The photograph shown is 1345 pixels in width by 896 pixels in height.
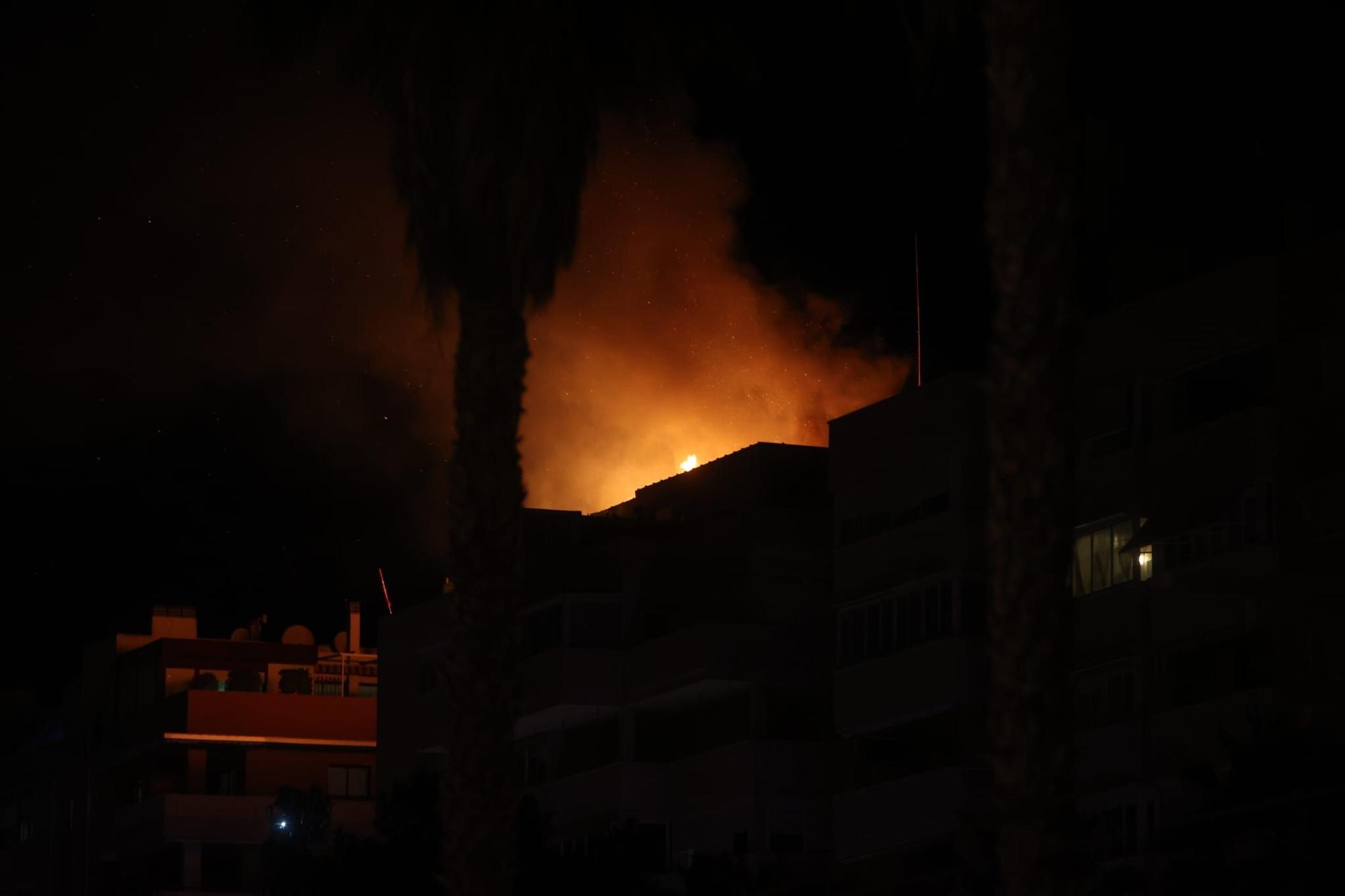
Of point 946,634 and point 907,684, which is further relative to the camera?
point 907,684

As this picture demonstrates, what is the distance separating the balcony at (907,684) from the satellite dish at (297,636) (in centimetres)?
3556

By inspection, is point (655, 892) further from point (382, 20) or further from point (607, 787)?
point (382, 20)

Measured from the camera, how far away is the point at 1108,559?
1837 inches

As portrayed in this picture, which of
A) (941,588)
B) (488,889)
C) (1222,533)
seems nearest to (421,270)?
(488,889)

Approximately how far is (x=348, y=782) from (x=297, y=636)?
25.2ft

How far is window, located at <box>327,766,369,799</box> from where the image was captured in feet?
258

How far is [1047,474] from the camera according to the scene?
20047 millimetres

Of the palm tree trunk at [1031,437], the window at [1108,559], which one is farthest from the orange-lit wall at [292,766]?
the palm tree trunk at [1031,437]

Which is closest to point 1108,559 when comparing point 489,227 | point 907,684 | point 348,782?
point 907,684

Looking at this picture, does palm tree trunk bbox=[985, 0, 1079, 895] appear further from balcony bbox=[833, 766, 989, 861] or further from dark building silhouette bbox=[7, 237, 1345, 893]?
balcony bbox=[833, 766, 989, 861]

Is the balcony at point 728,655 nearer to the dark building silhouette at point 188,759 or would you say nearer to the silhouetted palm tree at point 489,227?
the dark building silhouette at point 188,759

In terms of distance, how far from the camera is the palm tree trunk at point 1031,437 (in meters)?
20.0

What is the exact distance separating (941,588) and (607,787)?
12626mm

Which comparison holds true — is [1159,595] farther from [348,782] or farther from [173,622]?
[173,622]
